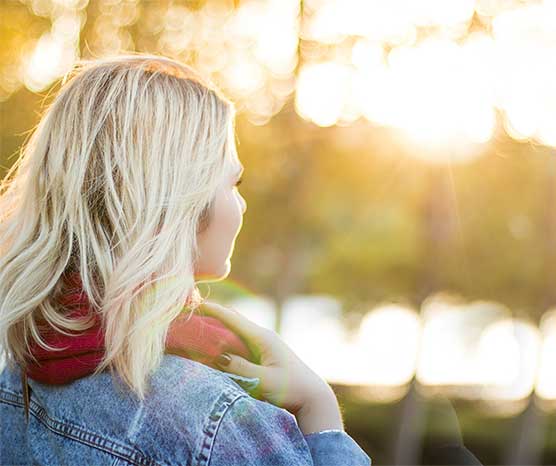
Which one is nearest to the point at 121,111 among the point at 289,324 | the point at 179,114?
the point at 179,114

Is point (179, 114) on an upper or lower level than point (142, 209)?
upper

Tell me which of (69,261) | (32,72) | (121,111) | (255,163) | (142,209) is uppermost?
(121,111)

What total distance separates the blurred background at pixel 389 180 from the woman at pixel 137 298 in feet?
16.6

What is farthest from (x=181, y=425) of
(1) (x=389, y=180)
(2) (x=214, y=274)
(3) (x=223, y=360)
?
(1) (x=389, y=180)

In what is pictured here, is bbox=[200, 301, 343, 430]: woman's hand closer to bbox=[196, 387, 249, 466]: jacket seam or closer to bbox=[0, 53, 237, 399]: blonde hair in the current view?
bbox=[0, 53, 237, 399]: blonde hair

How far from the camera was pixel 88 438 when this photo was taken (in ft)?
5.38

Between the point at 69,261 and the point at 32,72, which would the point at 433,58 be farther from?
the point at 69,261

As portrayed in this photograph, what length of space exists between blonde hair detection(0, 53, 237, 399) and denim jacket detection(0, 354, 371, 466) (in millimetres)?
60

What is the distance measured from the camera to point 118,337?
61.6 inches

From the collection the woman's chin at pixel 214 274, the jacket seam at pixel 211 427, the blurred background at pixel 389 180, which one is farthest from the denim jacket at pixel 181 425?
the blurred background at pixel 389 180

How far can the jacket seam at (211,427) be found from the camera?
1526mm

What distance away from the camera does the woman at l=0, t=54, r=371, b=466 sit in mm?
1562

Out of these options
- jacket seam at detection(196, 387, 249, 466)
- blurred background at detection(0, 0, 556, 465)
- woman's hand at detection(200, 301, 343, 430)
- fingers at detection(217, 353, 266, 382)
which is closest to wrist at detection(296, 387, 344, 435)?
woman's hand at detection(200, 301, 343, 430)

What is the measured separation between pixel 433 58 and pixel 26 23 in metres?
4.58
